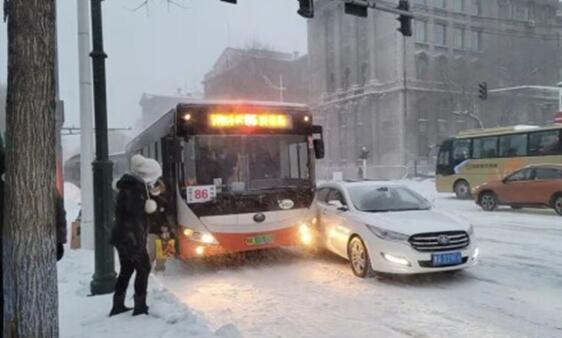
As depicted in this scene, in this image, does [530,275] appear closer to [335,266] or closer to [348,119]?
[335,266]

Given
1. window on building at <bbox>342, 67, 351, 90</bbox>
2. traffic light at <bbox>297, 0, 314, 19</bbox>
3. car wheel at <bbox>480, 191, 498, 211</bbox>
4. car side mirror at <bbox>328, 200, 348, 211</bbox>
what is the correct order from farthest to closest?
window on building at <bbox>342, 67, 351, 90</bbox> → car wheel at <bbox>480, 191, 498, 211</bbox> → traffic light at <bbox>297, 0, 314, 19</bbox> → car side mirror at <bbox>328, 200, 348, 211</bbox>

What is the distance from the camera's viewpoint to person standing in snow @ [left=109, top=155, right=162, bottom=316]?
5758mm

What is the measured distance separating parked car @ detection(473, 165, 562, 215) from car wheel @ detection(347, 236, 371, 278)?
1040 cm

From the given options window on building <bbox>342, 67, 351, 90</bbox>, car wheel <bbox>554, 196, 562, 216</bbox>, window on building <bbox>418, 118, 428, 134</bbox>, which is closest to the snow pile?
car wheel <bbox>554, 196, 562, 216</bbox>

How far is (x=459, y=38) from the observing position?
190ft

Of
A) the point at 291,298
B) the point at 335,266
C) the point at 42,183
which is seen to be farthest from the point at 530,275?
the point at 42,183

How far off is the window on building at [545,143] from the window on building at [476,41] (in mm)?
39701

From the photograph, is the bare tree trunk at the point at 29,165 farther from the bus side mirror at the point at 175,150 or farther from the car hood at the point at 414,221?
the car hood at the point at 414,221

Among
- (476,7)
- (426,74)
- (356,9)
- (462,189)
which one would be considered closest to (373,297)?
(356,9)

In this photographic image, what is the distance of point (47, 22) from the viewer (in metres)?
3.84

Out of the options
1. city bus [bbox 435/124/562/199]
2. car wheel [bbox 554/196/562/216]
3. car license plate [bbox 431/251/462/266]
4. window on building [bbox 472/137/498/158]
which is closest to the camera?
car license plate [bbox 431/251/462/266]

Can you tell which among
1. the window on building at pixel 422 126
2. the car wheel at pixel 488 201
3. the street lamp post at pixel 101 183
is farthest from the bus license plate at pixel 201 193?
the window on building at pixel 422 126

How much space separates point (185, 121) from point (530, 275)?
5702 millimetres

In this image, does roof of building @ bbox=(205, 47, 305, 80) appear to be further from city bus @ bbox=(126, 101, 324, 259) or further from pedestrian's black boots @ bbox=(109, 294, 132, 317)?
pedestrian's black boots @ bbox=(109, 294, 132, 317)
